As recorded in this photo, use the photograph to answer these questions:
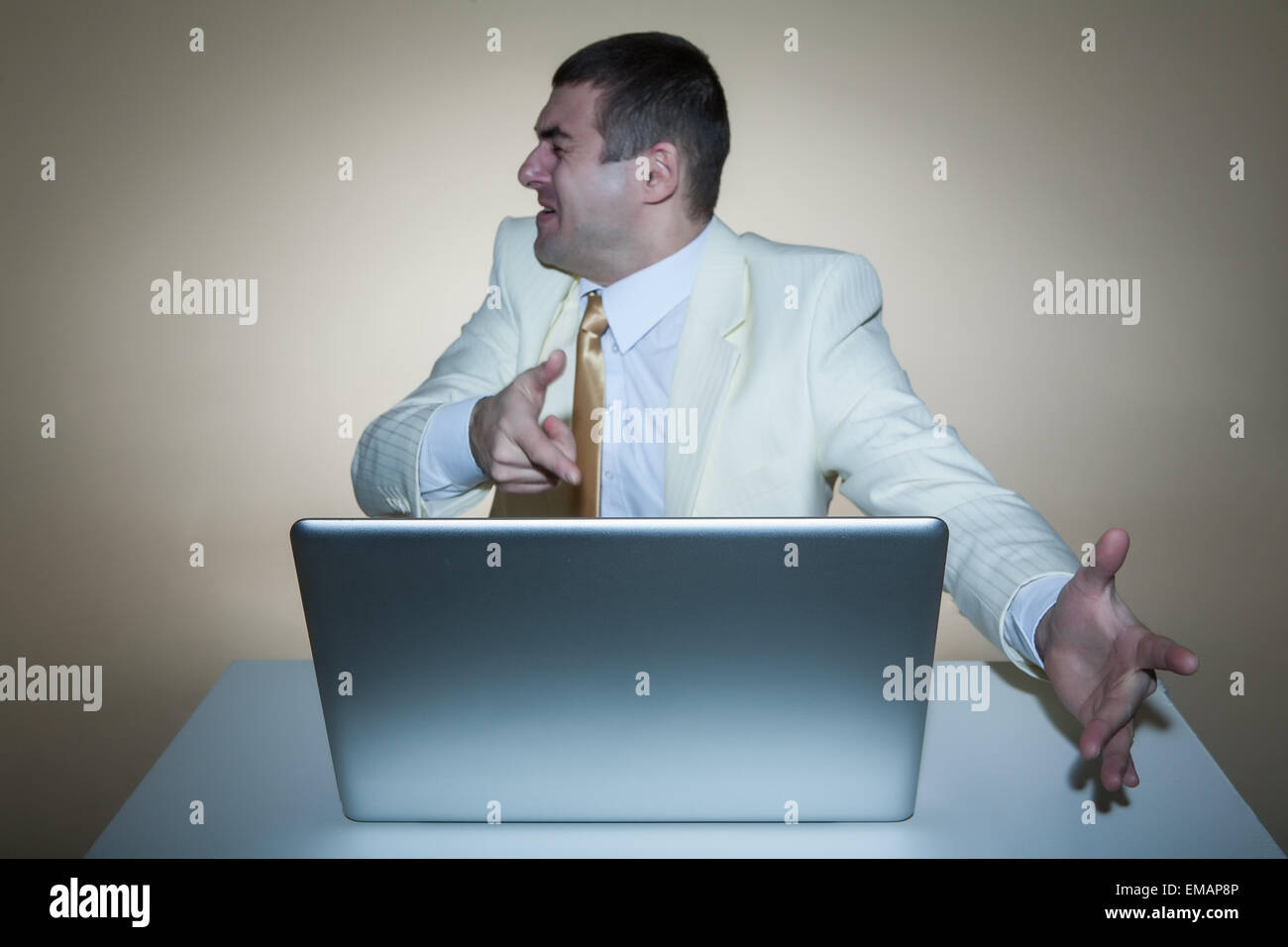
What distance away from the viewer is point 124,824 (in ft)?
3.30

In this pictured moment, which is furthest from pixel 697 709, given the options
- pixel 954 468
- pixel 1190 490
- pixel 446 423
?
pixel 1190 490

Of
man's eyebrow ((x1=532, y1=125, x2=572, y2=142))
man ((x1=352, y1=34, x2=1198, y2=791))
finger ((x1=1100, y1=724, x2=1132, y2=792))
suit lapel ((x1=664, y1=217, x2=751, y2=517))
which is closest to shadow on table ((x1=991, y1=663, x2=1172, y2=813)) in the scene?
finger ((x1=1100, y1=724, x2=1132, y2=792))

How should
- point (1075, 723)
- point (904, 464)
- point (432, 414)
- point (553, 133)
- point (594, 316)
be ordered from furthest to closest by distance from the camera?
point (553, 133) → point (594, 316) → point (432, 414) → point (904, 464) → point (1075, 723)

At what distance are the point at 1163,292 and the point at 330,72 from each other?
2.02m

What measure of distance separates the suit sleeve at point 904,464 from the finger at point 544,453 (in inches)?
20.3

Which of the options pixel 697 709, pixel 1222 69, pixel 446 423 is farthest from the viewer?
pixel 1222 69

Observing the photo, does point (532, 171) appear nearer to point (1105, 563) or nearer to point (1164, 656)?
point (1105, 563)

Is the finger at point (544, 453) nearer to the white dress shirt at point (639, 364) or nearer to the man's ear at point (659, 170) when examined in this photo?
the white dress shirt at point (639, 364)

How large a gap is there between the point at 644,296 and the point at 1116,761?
4.68 feet

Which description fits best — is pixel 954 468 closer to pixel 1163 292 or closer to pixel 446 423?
pixel 446 423

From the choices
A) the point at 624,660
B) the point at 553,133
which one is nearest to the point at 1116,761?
the point at 624,660

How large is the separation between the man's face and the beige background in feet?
1.41

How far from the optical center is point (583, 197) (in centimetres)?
229
